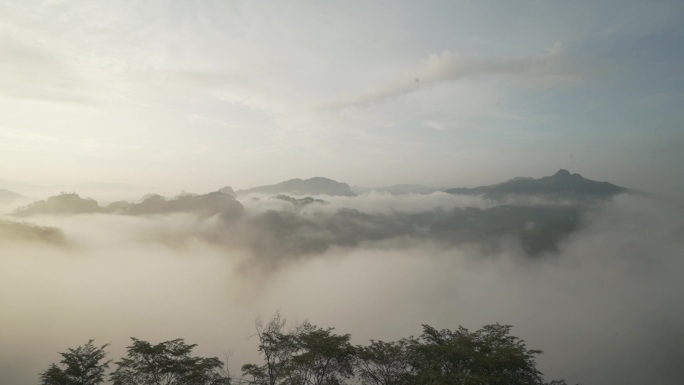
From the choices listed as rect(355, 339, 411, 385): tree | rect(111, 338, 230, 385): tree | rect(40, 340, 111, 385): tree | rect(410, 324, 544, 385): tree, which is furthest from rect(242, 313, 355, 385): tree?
rect(40, 340, 111, 385): tree

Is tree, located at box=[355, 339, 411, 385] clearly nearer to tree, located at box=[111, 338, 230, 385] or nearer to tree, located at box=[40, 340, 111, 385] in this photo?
tree, located at box=[111, 338, 230, 385]

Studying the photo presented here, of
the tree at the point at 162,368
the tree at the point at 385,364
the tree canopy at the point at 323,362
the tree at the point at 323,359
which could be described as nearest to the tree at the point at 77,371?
the tree canopy at the point at 323,362

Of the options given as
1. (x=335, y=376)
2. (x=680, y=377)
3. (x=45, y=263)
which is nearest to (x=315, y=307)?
(x=45, y=263)

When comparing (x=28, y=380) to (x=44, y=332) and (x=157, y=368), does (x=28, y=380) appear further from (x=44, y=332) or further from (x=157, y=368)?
(x=157, y=368)

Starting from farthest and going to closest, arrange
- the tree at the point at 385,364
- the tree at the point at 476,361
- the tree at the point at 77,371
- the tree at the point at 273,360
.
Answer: the tree at the point at 273,360 < the tree at the point at 385,364 < the tree at the point at 77,371 < the tree at the point at 476,361

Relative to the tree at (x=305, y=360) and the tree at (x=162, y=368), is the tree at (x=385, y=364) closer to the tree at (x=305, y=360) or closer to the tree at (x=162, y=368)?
the tree at (x=305, y=360)

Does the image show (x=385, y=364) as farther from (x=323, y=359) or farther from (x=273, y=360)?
(x=273, y=360)
